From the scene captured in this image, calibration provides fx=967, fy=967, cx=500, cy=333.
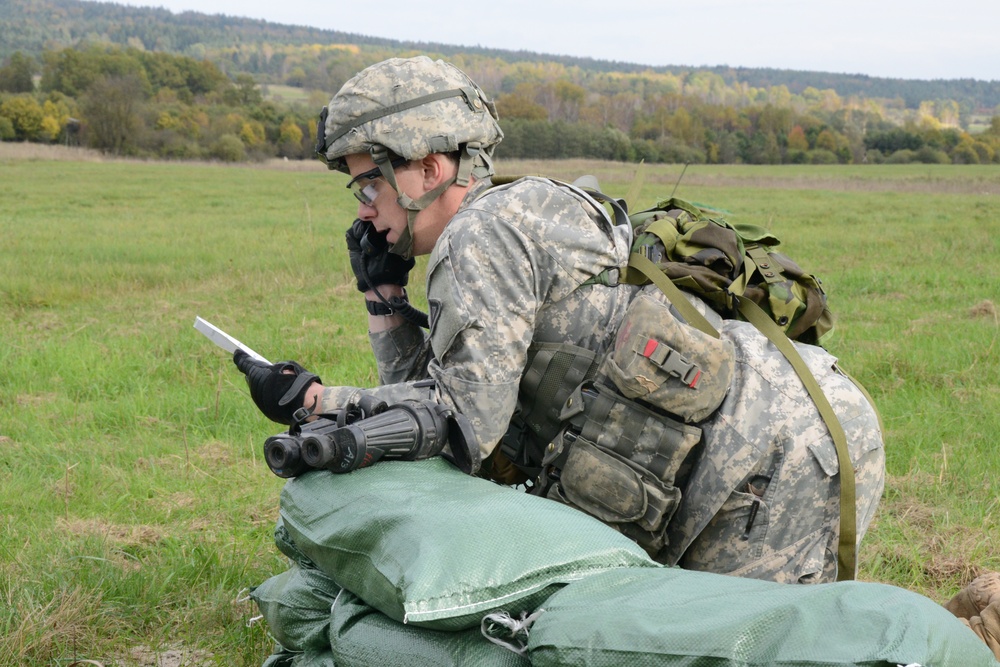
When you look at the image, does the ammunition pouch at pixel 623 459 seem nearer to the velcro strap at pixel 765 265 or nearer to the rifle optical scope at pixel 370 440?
the rifle optical scope at pixel 370 440

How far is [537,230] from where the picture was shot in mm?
2779

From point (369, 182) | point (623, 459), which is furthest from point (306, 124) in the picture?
point (623, 459)

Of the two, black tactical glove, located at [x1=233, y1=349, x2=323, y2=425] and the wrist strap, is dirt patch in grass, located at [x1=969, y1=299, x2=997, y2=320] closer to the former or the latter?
the wrist strap

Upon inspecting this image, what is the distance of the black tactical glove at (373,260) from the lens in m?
3.61

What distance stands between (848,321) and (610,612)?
8024 millimetres

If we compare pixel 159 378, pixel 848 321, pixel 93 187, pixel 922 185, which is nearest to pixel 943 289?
pixel 848 321

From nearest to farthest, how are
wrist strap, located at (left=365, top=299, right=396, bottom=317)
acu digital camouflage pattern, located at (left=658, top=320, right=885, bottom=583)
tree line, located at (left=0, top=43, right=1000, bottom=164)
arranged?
1. acu digital camouflage pattern, located at (left=658, top=320, right=885, bottom=583)
2. wrist strap, located at (left=365, top=299, right=396, bottom=317)
3. tree line, located at (left=0, top=43, right=1000, bottom=164)

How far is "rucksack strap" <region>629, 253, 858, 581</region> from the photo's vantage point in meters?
2.79

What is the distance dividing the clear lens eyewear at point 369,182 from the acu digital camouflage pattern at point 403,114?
7 cm

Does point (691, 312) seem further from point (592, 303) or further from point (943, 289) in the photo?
point (943, 289)

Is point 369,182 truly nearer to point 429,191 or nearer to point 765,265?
point 429,191

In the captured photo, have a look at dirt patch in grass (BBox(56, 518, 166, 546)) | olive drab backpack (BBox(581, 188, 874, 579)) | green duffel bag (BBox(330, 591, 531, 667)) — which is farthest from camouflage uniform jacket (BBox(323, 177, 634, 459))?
dirt patch in grass (BBox(56, 518, 166, 546))

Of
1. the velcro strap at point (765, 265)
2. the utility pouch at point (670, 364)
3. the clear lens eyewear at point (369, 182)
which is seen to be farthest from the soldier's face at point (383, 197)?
the velcro strap at point (765, 265)

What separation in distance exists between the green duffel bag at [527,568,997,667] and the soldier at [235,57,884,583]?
0.75 meters
